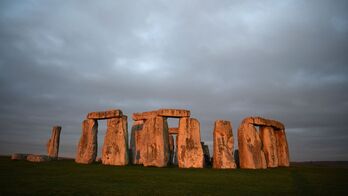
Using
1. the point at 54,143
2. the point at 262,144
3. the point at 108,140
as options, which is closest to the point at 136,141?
the point at 108,140

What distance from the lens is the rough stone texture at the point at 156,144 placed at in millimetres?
16841

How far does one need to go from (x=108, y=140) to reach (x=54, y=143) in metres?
8.05

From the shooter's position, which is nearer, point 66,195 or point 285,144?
point 66,195

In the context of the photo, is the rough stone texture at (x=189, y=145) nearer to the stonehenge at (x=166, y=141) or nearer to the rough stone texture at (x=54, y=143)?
the stonehenge at (x=166, y=141)

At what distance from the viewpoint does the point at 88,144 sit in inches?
752

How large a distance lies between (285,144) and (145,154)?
9.51m

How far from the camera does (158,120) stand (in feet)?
57.2

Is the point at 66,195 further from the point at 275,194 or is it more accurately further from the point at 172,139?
the point at 172,139

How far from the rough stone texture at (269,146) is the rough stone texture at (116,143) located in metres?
8.22

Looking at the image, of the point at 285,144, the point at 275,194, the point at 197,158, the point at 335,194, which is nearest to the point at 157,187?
the point at 275,194

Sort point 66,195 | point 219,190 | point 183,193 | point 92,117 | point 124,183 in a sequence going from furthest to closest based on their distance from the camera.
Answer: point 92,117
point 124,183
point 219,190
point 183,193
point 66,195

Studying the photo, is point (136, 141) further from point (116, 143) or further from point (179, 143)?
point (179, 143)

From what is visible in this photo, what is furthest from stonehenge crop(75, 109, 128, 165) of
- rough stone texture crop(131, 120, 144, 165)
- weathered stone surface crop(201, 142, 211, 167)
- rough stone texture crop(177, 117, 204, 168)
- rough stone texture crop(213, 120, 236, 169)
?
weathered stone surface crop(201, 142, 211, 167)

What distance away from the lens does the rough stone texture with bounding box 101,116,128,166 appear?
57.2 ft
